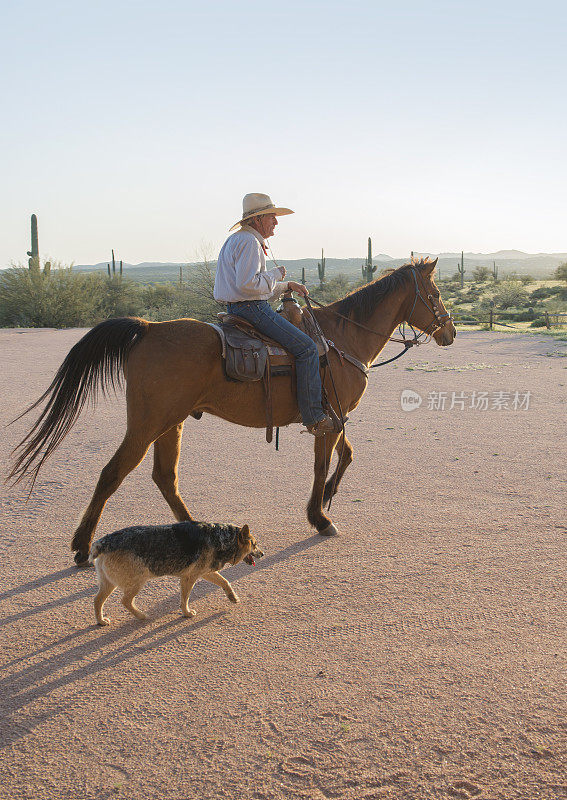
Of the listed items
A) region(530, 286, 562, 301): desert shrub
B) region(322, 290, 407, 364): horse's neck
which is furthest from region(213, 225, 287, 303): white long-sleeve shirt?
region(530, 286, 562, 301): desert shrub

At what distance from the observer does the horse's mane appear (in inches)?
261

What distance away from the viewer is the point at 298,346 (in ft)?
18.4

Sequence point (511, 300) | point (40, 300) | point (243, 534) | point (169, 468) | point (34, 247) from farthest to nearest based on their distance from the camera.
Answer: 1. point (511, 300)
2. point (34, 247)
3. point (40, 300)
4. point (169, 468)
5. point (243, 534)

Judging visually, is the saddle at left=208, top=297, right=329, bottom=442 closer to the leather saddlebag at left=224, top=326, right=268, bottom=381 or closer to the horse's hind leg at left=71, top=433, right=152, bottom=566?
the leather saddlebag at left=224, top=326, right=268, bottom=381


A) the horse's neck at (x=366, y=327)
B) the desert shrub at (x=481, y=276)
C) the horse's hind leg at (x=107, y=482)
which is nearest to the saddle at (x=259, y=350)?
the horse's neck at (x=366, y=327)

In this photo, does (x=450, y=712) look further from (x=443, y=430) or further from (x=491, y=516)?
(x=443, y=430)

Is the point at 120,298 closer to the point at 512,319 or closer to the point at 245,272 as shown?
the point at 512,319

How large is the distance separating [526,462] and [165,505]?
172 inches

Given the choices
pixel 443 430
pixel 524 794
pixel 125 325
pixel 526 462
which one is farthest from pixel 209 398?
pixel 443 430

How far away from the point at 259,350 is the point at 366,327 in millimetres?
1544

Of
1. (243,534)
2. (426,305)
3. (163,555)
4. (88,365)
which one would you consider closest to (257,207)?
(88,365)

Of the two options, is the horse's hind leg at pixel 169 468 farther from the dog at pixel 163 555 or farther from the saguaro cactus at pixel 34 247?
the saguaro cactus at pixel 34 247

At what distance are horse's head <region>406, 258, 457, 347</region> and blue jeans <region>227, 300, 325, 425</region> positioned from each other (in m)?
1.66

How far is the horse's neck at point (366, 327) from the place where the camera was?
6465 mm
